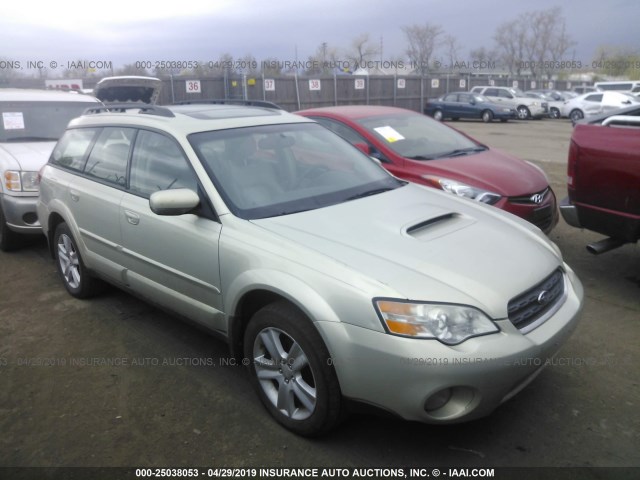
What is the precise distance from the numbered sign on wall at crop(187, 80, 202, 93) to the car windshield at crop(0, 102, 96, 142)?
13.8m

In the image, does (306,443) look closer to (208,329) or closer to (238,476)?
(238,476)

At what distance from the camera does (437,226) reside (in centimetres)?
314

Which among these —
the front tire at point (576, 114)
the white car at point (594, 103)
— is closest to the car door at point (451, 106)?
the white car at point (594, 103)

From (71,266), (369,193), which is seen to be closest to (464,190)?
(369,193)

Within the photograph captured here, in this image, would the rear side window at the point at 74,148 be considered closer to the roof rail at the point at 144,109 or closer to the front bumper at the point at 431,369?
the roof rail at the point at 144,109

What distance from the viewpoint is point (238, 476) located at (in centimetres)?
262

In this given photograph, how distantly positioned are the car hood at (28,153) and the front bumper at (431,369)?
470 centimetres

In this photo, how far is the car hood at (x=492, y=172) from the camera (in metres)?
5.12

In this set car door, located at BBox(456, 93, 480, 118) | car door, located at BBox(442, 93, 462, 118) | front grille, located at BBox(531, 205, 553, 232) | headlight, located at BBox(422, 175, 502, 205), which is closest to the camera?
headlight, located at BBox(422, 175, 502, 205)

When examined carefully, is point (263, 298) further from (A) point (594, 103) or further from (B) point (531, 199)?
(A) point (594, 103)

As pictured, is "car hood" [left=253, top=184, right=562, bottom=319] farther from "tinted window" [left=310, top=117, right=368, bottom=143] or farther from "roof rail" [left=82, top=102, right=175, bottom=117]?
"tinted window" [left=310, top=117, right=368, bottom=143]

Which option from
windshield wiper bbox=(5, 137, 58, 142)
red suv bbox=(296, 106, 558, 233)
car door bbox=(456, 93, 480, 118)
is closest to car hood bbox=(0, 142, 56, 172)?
windshield wiper bbox=(5, 137, 58, 142)

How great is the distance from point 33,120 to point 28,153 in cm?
99

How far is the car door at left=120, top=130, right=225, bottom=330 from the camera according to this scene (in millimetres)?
3193
